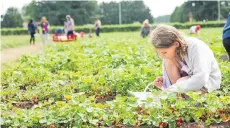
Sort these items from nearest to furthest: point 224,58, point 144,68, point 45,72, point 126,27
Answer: point 144,68 < point 45,72 < point 224,58 < point 126,27

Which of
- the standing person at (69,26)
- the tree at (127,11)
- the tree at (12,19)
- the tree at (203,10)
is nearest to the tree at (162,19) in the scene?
the tree at (203,10)

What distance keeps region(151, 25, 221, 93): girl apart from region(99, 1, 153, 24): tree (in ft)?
202

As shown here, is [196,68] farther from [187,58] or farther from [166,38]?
[166,38]

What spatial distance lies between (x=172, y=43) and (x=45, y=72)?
2.81 metres

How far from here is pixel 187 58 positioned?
12.8ft

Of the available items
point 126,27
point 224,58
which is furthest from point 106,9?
point 224,58

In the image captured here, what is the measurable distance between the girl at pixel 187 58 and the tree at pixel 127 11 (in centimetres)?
6149

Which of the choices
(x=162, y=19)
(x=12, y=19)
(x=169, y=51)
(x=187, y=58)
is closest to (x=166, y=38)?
(x=169, y=51)

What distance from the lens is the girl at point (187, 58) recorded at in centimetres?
373

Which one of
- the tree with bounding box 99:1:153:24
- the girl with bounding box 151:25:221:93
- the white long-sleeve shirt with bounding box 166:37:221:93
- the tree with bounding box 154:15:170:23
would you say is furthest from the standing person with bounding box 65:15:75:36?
the tree with bounding box 154:15:170:23

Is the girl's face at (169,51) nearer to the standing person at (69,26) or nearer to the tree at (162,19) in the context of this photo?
the standing person at (69,26)

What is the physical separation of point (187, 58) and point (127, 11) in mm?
62573

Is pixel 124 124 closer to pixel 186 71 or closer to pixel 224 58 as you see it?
pixel 186 71

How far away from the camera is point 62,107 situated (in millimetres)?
3615
